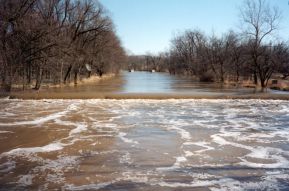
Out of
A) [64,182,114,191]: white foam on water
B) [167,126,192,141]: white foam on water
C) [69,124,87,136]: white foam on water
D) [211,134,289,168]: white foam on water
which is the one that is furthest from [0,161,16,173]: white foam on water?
[167,126,192,141]: white foam on water

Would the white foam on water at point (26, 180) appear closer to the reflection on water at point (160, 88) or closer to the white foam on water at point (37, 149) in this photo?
the white foam on water at point (37, 149)

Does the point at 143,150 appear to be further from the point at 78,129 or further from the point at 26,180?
the point at 78,129

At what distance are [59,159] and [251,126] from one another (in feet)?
27.2

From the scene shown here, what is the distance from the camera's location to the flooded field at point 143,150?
792cm

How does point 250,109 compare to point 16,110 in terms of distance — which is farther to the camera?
point 250,109

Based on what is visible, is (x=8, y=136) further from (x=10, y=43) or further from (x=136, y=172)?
(x=10, y=43)

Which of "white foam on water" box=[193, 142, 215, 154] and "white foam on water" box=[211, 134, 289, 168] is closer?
"white foam on water" box=[211, 134, 289, 168]

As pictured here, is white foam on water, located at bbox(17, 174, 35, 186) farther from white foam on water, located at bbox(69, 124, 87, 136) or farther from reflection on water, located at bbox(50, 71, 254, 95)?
reflection on water, located at bbox(50, 71, 254, 95)

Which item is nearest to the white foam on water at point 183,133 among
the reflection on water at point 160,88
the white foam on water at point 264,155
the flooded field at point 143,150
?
the flooded field at point 143,150

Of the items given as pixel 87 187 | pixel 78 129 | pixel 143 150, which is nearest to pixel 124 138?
pixel 143 150

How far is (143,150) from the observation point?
36.0 ft

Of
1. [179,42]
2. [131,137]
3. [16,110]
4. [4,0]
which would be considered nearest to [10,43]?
[4,0]

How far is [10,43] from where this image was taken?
31.4 meters

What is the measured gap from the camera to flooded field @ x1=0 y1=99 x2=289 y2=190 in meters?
7.92
